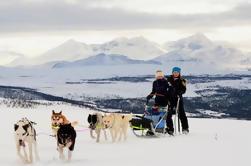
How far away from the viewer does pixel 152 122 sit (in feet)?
31.5

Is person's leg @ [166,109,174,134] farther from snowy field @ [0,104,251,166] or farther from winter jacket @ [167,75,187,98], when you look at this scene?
snowy field @ [0,104,251,166]

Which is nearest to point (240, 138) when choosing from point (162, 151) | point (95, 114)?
point (162, 151)

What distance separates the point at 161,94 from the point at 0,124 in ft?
18.7

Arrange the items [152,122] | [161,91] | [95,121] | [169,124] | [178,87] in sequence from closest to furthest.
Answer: [95,121] → [152,122] → [161,91] → [169,124] → [178,87]

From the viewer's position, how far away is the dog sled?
9469 millimetres

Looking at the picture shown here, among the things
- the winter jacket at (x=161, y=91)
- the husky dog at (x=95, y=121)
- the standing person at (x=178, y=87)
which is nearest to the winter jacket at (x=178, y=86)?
the standing person at (x=178, y=87)

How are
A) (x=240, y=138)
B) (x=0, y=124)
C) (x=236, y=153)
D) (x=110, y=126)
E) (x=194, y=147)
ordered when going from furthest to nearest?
(x=0, y=124) < (x=240, y=138) < (x=110, y=126) < (x=194, y=147) < (x=236, y=153)

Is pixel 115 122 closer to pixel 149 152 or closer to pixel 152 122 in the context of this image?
pixel 152 122

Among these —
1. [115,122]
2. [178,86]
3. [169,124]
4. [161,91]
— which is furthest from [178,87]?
[115,122]

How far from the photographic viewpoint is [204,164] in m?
6.24

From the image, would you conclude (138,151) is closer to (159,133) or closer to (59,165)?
(59,165)

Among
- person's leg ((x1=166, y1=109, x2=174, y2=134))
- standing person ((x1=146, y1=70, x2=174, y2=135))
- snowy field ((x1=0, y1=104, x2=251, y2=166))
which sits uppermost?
standing person ((x1=146, y1=70, x2=174, y2=135))

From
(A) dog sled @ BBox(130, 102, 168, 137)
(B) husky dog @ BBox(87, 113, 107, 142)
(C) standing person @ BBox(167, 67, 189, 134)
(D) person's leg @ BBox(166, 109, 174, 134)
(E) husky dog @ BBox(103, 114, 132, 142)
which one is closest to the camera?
(E) husky dog @ BBox(103, 114, 132, 142)

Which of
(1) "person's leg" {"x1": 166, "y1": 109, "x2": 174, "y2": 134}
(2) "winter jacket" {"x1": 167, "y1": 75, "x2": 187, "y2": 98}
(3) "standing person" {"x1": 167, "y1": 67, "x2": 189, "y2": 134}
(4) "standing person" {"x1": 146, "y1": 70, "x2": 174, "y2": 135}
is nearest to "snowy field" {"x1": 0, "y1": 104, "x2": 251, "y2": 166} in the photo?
(1) "person's leg" {"x1": 166, "y1": 109, "x2": 174, "y2": 134}
